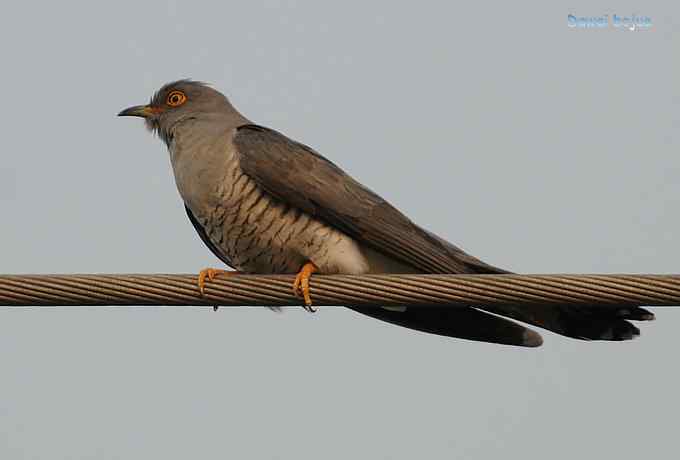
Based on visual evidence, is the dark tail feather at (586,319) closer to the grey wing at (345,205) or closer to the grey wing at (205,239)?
the grey wing at (345,205)

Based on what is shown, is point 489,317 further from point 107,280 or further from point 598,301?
point 107,280

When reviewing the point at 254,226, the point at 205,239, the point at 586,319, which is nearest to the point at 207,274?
the point at 254,226

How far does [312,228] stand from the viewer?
523 centimetres

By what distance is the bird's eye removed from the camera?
6.31m

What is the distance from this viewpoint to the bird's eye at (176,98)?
6312 millimetres

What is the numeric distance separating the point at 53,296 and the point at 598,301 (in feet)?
6.10

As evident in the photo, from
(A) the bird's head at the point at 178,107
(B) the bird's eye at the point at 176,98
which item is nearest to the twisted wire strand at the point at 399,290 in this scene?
(A) the bird's head at the point at 178,107

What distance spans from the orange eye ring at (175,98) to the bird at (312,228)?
0.77 m

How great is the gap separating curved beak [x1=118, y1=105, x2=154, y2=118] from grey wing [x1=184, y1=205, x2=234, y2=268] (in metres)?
0.79

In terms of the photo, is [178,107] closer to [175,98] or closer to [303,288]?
[175,98]

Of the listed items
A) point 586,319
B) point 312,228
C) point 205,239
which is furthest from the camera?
point 205,239

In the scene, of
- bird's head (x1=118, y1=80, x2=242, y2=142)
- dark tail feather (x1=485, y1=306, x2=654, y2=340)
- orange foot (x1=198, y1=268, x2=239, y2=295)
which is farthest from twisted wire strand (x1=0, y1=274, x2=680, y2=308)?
bird's head (x1=118, y1=80, x2=242, y2=142)

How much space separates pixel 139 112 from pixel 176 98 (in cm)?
23

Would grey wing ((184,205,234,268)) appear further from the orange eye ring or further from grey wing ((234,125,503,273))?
the orange eye ring
